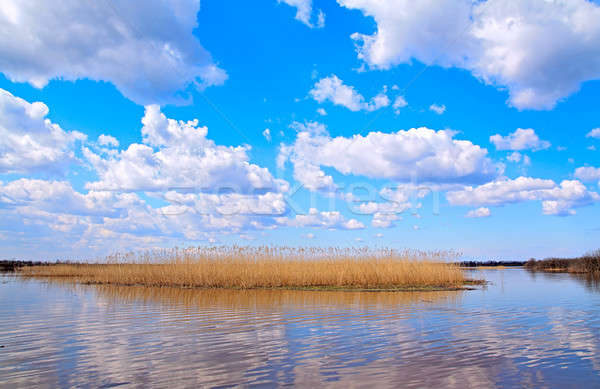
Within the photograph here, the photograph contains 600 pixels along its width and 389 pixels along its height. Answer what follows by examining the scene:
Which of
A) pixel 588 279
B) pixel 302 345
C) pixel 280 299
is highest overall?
pixel 302 345

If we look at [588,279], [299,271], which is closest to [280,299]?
[299,271]

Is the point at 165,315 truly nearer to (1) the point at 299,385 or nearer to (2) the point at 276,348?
(2) the point at 276,348

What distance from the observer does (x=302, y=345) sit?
7.30 m

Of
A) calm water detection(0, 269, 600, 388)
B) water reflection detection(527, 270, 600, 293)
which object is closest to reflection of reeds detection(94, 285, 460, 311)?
calm water detection(0, 269, 600, 388)

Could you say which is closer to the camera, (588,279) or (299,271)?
(299,271)

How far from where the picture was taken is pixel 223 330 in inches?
344

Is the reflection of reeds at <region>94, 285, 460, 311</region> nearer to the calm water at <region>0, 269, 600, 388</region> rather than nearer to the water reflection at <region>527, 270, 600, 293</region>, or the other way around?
the calm water at <region>0, 269, 600, 388</region>

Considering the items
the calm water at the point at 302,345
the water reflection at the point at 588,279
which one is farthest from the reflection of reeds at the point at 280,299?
the water reflection at the point at 588,279

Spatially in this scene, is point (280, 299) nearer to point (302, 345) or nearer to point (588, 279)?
point (302, 345)

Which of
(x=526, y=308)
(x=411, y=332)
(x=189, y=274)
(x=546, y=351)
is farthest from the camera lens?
(x=189, y=274)

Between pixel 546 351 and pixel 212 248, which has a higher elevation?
pixel 212 248

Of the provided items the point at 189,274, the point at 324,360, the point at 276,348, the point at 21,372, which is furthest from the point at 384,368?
the point at 189,274

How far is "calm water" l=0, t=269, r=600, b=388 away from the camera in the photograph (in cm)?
541

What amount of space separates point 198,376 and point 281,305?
7470 mm
